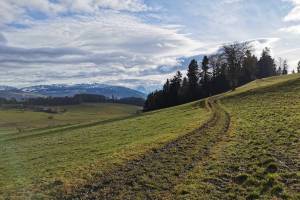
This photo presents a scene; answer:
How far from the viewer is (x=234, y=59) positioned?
12550cm

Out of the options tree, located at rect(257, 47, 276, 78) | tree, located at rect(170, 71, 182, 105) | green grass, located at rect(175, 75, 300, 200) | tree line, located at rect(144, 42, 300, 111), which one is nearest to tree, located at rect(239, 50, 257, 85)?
tree line, located at rect(144, 42, 300, 111)

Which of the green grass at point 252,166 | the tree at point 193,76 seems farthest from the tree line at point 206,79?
the green grass at point 252,166

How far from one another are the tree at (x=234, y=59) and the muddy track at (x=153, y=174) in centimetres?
9521

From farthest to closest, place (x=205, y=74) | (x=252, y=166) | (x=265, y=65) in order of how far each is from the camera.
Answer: (x=265, y=65)
(x=205, y=74)
(x=252, y=166)

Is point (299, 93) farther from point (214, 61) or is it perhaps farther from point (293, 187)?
point (214, 61)

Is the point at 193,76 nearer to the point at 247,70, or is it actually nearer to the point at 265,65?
Result: the point at 247,70

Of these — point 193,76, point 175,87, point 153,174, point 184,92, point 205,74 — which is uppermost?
point 205,74

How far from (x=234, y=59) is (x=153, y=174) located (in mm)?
110260

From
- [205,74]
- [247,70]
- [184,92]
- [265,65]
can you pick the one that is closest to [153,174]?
[184,92]

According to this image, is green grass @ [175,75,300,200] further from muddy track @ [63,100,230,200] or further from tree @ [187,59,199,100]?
tree @ [187,59,199,100]

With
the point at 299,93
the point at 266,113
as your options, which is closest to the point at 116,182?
the point at 266,113

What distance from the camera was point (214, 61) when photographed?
136m

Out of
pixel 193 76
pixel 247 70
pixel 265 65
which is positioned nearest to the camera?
pixel 193 76

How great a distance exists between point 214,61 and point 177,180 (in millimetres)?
120697
